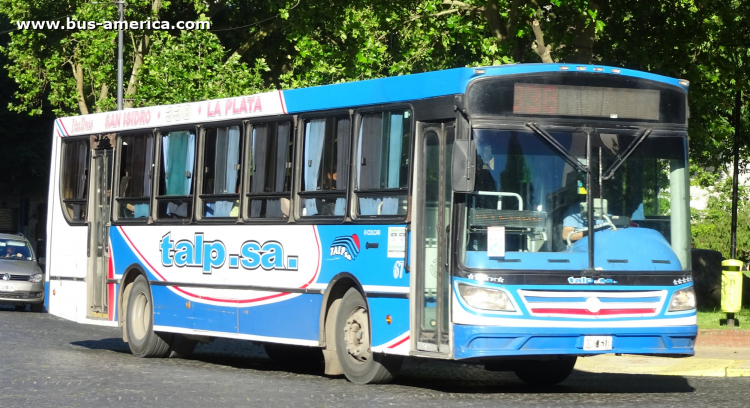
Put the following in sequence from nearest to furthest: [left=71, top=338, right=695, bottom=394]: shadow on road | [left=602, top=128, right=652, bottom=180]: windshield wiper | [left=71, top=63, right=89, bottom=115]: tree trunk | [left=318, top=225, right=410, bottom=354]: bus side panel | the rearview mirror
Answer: the rearview mirror < [left=602, top=128, right=652, bottom=180]: windshield wiper < [left=318, top=225, right=410, bottom=354]: bus side panel < [left=71, top=338, right=695, bottom=394]: shadow on road < [left=71, top=63, right=89, bottom=115]: tree trunk

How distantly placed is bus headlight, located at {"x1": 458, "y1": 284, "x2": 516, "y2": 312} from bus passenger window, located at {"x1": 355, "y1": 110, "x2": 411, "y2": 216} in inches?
51.7

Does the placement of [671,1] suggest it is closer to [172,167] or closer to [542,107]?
[172,167]

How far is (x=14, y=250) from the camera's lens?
29.7 metres

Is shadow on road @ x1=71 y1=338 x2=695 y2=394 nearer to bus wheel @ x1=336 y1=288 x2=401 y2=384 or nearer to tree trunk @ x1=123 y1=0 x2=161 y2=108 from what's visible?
bus wheel @ x1=336 y1=288 x2=401 y2=384

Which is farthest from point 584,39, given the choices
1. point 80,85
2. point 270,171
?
point 80,85

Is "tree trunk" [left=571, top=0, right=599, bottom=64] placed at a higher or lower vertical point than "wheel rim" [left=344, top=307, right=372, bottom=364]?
higher

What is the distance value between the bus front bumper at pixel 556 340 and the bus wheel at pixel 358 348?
1.50 m

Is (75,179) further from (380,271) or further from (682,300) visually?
(682,300)

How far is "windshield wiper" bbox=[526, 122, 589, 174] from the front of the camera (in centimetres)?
1163

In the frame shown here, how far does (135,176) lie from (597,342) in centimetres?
791

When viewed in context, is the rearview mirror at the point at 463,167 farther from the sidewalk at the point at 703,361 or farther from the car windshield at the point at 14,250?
the car windshield at the point at 14,250

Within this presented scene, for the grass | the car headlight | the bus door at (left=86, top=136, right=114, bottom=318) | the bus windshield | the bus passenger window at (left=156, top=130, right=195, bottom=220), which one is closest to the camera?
the bus windshield

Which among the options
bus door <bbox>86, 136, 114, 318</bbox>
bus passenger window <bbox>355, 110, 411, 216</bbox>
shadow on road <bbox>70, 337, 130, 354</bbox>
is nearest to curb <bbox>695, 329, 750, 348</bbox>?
bus passenger window <bbox>355, 110, 411, 216</bbox>

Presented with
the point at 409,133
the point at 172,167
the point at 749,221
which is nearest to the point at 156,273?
the point at 172,167
